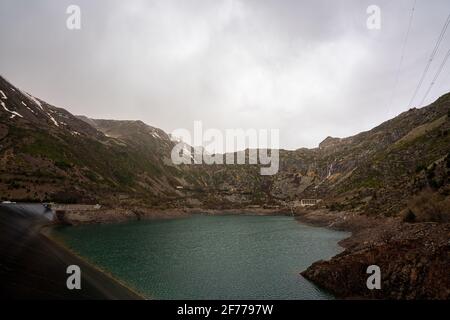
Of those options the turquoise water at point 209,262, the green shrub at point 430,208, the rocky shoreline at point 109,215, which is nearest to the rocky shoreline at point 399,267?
the turquoise water at point 209,262

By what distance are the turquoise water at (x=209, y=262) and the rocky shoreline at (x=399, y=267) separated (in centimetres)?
308

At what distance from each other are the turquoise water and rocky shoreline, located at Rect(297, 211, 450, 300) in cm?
308

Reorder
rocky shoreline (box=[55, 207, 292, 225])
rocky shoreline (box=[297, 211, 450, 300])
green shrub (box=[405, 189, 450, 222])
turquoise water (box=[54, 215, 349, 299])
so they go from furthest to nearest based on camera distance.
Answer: rocky shoreline (box=[55, 207, 292, 225]), green shrub (box=[405, 189, 450, 222]), turquoise water (box=[54, 215, 349, 299]), rocky shoreline (box=[297, 211, 450, 300])

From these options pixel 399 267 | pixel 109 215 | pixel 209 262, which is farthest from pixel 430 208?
pixel 109 215

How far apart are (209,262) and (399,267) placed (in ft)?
126

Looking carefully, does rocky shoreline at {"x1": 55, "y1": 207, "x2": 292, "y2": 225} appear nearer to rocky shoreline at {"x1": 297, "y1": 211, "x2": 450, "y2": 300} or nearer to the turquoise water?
the turquoise water

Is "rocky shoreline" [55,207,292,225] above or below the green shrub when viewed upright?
below

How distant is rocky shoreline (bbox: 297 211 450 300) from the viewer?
37250 millimetres

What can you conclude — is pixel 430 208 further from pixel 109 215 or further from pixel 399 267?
pixel 109 215

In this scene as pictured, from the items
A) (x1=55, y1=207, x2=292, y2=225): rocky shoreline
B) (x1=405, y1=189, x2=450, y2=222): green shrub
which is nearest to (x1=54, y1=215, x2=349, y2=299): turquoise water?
(x1=405, y1=189, x2=450, y2=222): green shrub

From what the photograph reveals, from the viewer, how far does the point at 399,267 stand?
1642 inches

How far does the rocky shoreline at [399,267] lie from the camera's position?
122 feet
